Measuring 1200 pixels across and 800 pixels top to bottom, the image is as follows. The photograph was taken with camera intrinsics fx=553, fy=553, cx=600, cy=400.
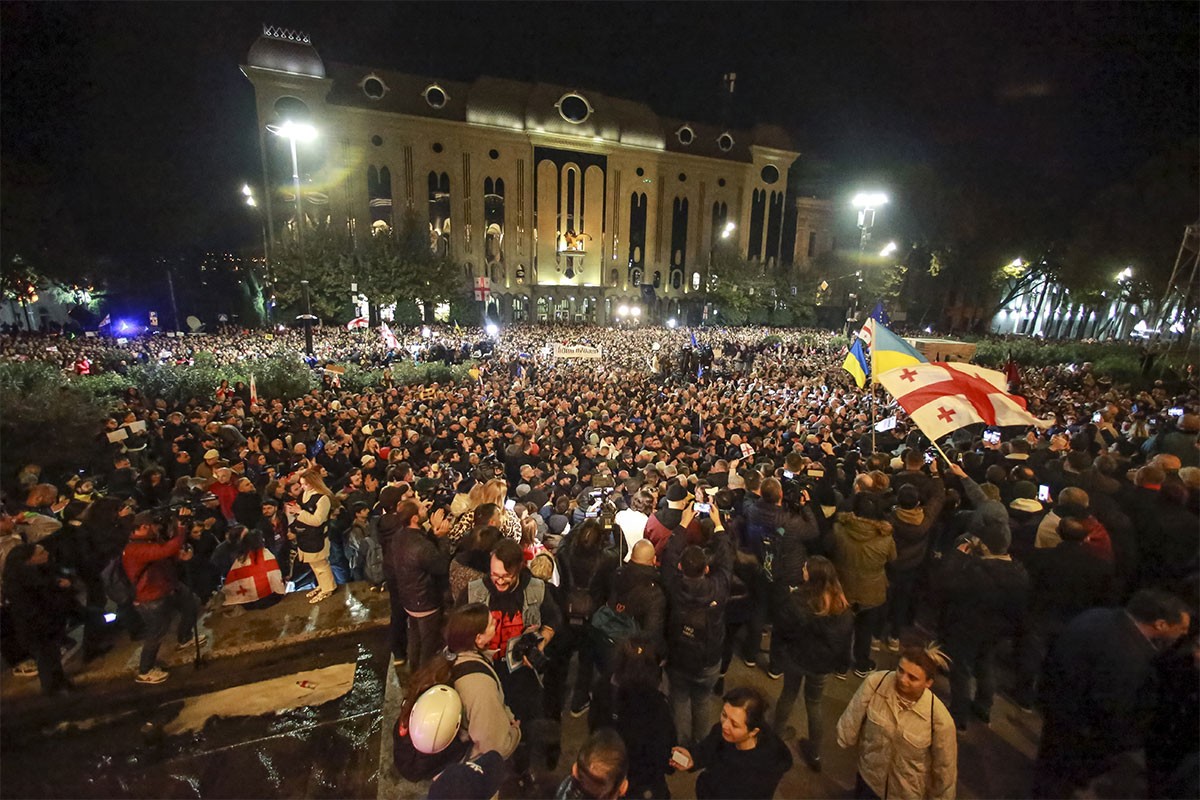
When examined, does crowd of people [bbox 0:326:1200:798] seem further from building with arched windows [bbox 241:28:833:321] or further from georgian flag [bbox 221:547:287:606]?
building with arched windows [bbox 241:28:833:321]

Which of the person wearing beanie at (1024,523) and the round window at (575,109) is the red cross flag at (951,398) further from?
the round window at (575,109)

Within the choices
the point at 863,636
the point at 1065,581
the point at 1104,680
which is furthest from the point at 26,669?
the point at 1065,581

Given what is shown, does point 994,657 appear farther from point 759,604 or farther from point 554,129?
point 554,129

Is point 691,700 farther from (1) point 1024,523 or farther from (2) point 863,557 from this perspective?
(1) point 1024,523

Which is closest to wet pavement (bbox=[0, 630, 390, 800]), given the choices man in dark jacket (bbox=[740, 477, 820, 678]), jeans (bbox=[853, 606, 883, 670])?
man in dark jacket (bbox=[740, 477, 820, 678])

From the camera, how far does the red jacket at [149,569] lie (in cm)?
423

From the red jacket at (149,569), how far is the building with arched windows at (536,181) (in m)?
38.5

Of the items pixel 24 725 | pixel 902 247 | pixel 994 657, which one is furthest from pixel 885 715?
pixel 902 247

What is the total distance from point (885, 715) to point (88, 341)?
85.6 ft

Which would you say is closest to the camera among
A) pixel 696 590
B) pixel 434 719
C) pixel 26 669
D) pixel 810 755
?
pixel 434 719

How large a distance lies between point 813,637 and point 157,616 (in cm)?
487

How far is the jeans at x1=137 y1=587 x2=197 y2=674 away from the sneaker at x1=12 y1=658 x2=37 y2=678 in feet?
2.38

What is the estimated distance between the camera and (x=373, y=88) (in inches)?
1639

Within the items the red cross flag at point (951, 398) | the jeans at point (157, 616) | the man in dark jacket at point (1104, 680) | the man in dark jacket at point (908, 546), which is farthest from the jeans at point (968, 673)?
the jeans at point (157, 616)
